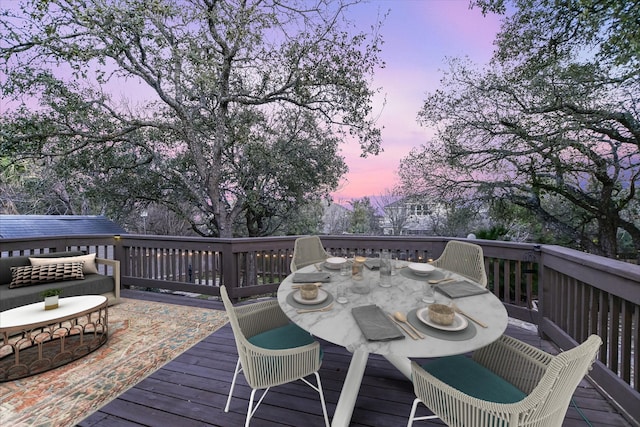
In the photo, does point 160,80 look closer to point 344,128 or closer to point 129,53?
point 129,53

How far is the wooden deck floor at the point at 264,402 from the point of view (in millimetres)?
1678

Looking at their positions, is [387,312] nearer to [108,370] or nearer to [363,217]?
[108,370]

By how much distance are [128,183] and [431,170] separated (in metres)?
8.63

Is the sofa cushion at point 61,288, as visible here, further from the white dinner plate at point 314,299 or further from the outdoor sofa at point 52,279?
the white dinner plate at point 314,299

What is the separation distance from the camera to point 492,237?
5090 millimetres

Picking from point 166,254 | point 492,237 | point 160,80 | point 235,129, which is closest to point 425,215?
point 492,237

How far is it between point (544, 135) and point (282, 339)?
6.76 metres

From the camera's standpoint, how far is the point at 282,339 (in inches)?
69.9

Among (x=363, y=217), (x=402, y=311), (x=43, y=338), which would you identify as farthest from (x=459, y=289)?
(x=363, y=217)

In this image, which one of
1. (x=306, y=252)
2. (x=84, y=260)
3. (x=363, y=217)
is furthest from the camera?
(x=363, y=217)

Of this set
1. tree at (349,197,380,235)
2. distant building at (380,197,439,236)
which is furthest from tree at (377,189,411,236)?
tree at (349,197,380,235)

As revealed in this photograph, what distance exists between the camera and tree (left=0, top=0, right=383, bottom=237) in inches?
205

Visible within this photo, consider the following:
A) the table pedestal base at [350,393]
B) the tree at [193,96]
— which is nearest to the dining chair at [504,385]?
the table pedestal base at [350,393]

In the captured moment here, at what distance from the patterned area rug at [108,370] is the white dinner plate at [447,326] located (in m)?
2.22
